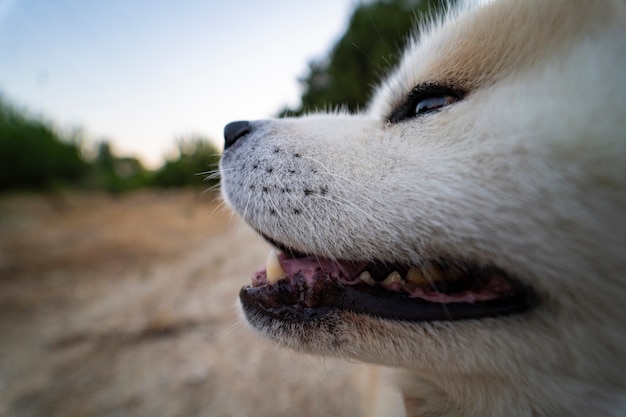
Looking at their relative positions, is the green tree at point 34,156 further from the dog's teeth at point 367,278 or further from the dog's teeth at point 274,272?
the dog's teeth at point 367,278

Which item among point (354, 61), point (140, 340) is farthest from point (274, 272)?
point (354, 61)

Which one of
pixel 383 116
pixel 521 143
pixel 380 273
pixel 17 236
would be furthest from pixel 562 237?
pixel 17 236

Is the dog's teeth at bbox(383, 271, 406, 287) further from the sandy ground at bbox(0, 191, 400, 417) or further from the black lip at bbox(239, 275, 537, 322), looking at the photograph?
the sandy ground at bbox(0, 191, 400, 417)

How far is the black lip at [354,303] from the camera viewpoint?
1.01 metres

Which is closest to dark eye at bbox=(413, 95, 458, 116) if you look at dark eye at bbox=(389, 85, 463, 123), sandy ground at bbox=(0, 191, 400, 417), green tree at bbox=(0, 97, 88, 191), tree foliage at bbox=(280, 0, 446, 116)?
dark eye at bbox=(389, 85, 463, 123)

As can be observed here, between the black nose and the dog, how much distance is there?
6.2 inches

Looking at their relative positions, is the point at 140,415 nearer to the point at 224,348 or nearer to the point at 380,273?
the point at 224,348

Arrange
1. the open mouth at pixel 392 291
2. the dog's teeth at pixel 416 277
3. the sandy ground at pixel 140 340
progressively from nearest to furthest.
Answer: the open mouth at pixel 392 291
the dog's teeth at pixel 416 277
the sandy ground at pixel 140 340

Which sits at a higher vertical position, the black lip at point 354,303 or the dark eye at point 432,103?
the dark eye at point 432,103

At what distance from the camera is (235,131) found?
147 centimetres

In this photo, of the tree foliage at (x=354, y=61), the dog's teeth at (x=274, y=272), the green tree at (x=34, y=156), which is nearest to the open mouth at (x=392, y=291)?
the dog's teeth at (x=274, y=272)

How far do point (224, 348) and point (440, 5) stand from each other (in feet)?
9.85

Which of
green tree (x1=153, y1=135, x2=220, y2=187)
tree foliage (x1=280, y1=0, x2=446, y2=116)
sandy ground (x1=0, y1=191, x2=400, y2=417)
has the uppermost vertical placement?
tree foliage (x1=280, y1=0, x2=446, y2=116)

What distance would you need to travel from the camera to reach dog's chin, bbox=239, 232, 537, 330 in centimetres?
102
